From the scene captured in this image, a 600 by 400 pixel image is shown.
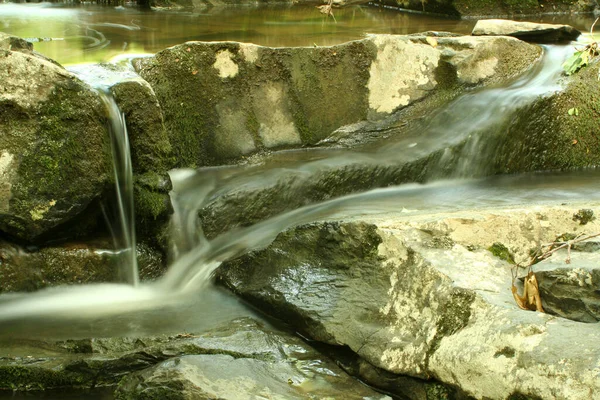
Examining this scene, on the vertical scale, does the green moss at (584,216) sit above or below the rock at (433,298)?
above

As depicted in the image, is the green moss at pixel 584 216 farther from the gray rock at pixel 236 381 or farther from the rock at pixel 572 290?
the gray rock at pixel 236 381

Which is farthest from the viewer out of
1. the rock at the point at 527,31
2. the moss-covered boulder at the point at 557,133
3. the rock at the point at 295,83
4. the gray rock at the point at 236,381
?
the rock at the point at 527,31

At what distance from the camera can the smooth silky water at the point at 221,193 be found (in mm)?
4211

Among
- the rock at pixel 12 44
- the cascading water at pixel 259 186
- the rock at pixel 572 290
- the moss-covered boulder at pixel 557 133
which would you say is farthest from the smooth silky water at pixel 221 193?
the rock at pixel 572 290

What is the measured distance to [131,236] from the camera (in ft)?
15.4

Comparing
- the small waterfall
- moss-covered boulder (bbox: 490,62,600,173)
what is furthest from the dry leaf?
the small waterfall

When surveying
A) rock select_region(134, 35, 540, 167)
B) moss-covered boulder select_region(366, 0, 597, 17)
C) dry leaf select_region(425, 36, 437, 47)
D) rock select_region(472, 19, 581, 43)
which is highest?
moss-covered boulder select_region(366, 0, 597, 17)

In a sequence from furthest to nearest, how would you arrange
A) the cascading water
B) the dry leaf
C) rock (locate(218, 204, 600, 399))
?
the dry leaf → the cascading water → rock (locate(218, 204, 600, 399))

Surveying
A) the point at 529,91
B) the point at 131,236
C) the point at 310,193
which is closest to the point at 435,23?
the point at 529,91

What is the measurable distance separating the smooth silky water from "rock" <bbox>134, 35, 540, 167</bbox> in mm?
185

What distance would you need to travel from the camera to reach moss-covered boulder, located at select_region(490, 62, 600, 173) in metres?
6.00

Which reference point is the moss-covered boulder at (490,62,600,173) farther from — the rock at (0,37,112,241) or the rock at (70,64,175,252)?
the rock at (0,37,112,241)

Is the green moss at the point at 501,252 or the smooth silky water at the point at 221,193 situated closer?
the green moss at the point at 501,252

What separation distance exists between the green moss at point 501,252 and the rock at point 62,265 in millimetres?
2227
